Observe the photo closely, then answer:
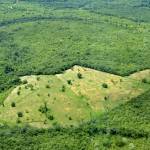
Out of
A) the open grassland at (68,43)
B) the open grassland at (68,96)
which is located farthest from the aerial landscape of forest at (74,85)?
the open grassland at (68,43)

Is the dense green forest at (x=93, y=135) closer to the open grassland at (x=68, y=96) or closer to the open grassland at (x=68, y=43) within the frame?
the open grassland at (x=68, y=96)

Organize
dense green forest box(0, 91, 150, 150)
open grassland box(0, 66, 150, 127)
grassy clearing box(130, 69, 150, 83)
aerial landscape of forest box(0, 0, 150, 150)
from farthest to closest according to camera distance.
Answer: grassy clearing box(130, 69, 150, 83), open grassland box(0, 66, 150, 127), aerial landscape of forest box(0, 0, 150, 150), dense green forest box(0, 91, 150, 150)

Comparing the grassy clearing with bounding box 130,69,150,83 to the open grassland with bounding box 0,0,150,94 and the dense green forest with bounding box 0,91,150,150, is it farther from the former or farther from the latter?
the dense green forest with bounding box 0,91,150,150

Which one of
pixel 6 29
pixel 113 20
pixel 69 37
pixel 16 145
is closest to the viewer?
pixel 16 145

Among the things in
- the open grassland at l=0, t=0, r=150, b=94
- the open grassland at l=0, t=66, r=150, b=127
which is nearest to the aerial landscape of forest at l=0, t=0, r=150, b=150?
the open grassland at l=0, t=66, r=150, b=127

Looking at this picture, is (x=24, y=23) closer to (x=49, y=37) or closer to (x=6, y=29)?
(x=6, y=29)

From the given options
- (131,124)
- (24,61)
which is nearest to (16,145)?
(131,124)

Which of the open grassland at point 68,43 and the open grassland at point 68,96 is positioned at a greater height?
the open grassland at point 68,43

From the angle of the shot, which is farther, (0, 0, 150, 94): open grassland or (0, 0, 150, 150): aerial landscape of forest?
(0, 0, 150, 94): open grassland

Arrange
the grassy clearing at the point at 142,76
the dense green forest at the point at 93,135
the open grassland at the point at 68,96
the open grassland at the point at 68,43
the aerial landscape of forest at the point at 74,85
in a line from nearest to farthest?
the dense green forest at the point at 93,135 → the aerial landscape of forest at the point at 74,85 → the open grassland at the point at 68,96 → the grassy clearing at the point at 142,76 → the open grassland at the point at 68,43
